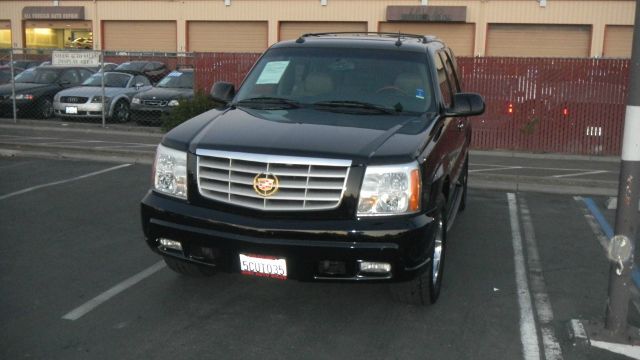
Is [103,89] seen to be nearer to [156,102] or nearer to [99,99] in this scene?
[99,99]

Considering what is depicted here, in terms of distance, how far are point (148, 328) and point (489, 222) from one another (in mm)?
4560

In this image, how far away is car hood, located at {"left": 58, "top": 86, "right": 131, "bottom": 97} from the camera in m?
17.2

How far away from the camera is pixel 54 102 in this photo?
685 inches

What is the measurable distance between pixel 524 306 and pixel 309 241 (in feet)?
6.24

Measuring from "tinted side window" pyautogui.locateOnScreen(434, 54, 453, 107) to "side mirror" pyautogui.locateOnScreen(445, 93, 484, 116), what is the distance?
19cm

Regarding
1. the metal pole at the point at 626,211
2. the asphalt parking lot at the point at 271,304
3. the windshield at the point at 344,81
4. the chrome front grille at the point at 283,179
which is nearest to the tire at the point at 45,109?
the asphalt parking lot at the point at 271,304

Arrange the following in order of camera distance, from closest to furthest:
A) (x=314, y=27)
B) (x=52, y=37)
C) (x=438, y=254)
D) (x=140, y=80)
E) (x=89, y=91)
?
(x=438, y=254) → (x=89, y=91) → (x=140, y=80) → (x=314, y=27) → (x=52, y=37)

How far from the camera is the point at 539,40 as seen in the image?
3466 centimetres

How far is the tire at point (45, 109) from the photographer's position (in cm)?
1795

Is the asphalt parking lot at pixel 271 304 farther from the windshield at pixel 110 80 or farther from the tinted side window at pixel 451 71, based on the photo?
the windshield at pixel 110 80

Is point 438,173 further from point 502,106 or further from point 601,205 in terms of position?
point 502,106

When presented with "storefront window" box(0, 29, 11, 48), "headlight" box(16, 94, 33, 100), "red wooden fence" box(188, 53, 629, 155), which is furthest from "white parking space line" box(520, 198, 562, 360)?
"storefront window" box(0, 29, 11, 48)

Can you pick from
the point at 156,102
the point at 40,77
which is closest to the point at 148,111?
the point at 156,102

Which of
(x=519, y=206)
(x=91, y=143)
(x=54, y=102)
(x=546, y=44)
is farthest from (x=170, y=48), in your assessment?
(x=519, y=206)
